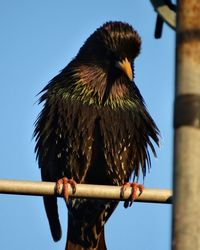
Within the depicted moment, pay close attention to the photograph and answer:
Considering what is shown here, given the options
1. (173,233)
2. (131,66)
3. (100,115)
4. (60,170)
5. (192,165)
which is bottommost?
(173,233)

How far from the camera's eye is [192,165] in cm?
289

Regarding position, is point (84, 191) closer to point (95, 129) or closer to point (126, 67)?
point (95, 129)

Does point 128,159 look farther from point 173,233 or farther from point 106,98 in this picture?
point 173,233

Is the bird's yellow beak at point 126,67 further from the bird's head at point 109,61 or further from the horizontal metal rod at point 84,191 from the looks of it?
the horizontal metal rod at point 84,191

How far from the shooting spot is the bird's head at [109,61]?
7.57m

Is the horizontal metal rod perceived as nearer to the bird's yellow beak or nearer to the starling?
the starling

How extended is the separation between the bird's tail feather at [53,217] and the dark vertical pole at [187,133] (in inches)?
172

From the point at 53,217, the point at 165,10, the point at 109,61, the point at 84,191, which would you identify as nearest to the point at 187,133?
the point at 165,10

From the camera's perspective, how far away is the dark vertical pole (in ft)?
9.36

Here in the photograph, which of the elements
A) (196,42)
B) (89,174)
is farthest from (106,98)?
(196,42)

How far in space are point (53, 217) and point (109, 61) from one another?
65.7 inches

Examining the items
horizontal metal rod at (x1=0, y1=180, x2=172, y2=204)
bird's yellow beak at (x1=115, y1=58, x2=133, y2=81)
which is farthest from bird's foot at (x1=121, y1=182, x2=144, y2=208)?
bird's yellow beak at (x1=115, y1=58, x2=133, y2=81)

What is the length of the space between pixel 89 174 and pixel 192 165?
4.53 m

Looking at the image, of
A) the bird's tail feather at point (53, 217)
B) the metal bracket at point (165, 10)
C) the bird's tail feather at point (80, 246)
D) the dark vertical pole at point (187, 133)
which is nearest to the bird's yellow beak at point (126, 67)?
the bird's tail feather at point (53, 217)
